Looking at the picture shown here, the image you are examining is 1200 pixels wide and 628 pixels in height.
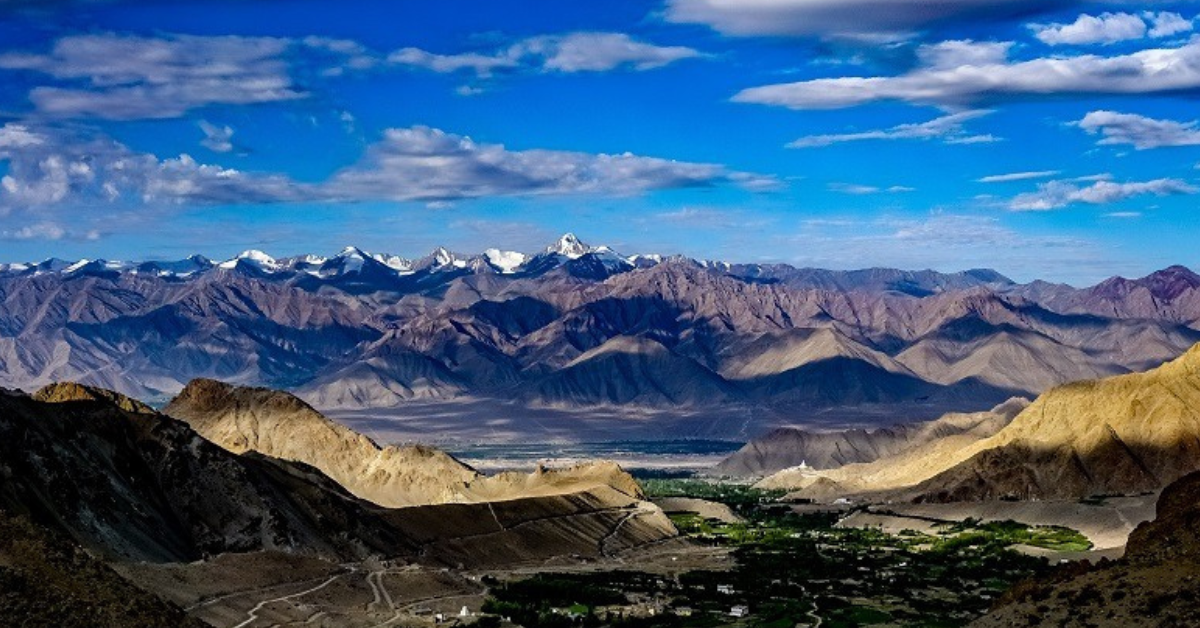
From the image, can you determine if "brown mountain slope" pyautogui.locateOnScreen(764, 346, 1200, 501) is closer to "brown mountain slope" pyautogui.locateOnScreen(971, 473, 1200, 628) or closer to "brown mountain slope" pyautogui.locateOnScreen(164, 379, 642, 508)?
"brown mountain slope" pyautogui.locateOnScreen(164, 379, 642, 508)

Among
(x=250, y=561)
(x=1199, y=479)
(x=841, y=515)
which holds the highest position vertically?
(x=1199, y=479)

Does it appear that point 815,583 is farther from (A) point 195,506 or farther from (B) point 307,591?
(A) point 195,506

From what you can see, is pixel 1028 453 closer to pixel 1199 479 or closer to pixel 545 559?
pixel 545 559

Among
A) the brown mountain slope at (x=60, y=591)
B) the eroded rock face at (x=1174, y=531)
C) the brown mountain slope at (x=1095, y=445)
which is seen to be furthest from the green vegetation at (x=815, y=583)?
the brown mountain slope at (x=60, y=591)

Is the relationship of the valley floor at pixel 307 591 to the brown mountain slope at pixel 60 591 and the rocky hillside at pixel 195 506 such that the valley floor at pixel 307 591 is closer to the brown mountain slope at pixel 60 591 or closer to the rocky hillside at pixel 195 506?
the rocky hillside at pixel 195 506

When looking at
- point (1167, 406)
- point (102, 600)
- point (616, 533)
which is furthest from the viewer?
point (1167, 406)

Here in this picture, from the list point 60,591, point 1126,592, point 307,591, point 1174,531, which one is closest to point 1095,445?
point 307,591

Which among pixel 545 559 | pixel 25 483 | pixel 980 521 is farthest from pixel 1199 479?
pixel 980 521
